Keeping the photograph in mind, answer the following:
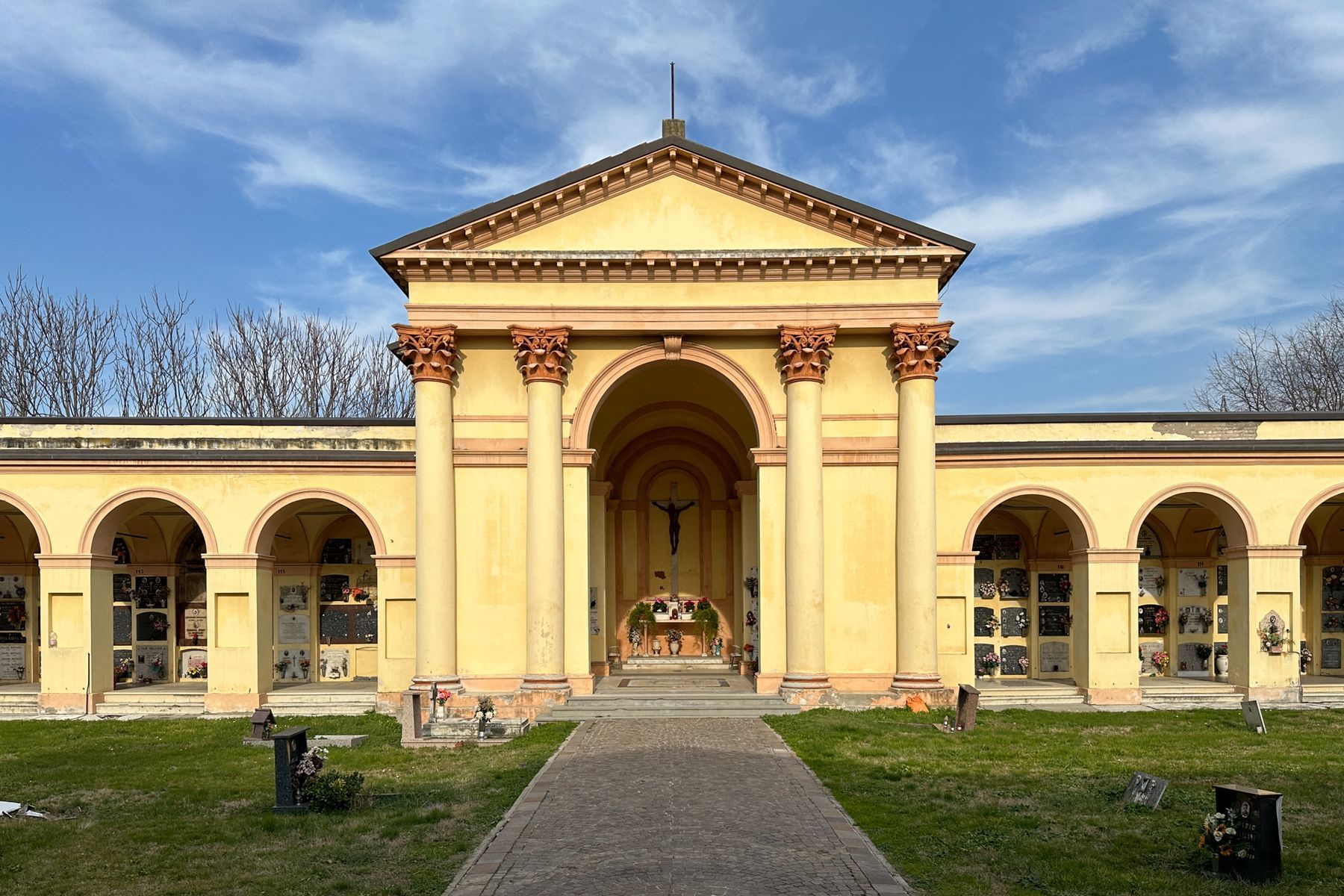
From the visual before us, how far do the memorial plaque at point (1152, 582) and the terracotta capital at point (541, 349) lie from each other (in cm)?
1514

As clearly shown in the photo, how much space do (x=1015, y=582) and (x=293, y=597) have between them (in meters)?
17.4

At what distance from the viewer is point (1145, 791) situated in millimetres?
11711

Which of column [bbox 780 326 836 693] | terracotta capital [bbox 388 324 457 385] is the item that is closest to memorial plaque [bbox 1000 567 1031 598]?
column [bbox 780 326 836 693]

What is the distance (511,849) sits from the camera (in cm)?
988

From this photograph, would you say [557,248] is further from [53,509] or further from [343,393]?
[343,393]

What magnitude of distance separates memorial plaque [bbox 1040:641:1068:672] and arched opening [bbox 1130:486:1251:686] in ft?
5.55

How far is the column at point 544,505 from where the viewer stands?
1970 centimetres

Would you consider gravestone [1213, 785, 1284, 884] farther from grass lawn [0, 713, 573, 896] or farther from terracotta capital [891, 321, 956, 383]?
terracotta capital [891, 321, 956, 383]

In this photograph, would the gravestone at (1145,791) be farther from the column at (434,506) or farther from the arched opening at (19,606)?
the arched opening at (19,606)

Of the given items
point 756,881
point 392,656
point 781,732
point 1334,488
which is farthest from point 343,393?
point 756,881

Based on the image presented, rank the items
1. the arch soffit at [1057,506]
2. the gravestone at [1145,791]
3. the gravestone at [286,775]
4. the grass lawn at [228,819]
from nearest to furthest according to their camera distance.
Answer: the grass lawn at [228,819] → the gravestone at [1145,791] → the gravestone at [286,775] → the arch soffit at [1057,506]

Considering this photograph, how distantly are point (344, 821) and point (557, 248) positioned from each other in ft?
40.5

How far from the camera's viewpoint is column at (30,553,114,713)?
69.5 ft

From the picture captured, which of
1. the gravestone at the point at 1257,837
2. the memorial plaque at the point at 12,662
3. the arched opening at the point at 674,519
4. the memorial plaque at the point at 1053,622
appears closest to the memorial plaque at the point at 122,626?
the memorial plaque at the point at 12,662
